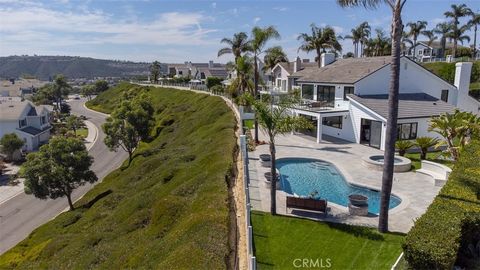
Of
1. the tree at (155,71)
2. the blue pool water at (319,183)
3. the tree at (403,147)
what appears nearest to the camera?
the blue pool water at (319,183)

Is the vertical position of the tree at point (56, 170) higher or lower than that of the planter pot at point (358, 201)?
lower

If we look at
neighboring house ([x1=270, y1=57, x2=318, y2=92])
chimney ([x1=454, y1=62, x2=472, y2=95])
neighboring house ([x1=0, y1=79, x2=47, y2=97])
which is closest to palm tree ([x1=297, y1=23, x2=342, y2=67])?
neighboring house ([x1=270, y1=57, x2=318, y2=92])

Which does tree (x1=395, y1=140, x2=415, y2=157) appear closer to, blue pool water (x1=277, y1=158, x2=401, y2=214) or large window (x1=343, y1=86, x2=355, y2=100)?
blue pool water (x1=277, y1=158, x2=401, y2=214)

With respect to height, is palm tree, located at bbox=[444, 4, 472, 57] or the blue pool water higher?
palm tree, located at bbox=[444, 4, 472, 57]

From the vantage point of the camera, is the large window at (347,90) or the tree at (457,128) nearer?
the tree at (457,128)

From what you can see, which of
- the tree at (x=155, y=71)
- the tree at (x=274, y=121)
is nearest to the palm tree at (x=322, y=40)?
the tree at (x=274, y=121)

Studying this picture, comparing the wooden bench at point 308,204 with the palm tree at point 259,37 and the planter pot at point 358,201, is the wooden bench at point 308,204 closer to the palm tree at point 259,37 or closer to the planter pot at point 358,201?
the planter pot at point 358,201

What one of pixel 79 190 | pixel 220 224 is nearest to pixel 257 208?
pixel 220 224
